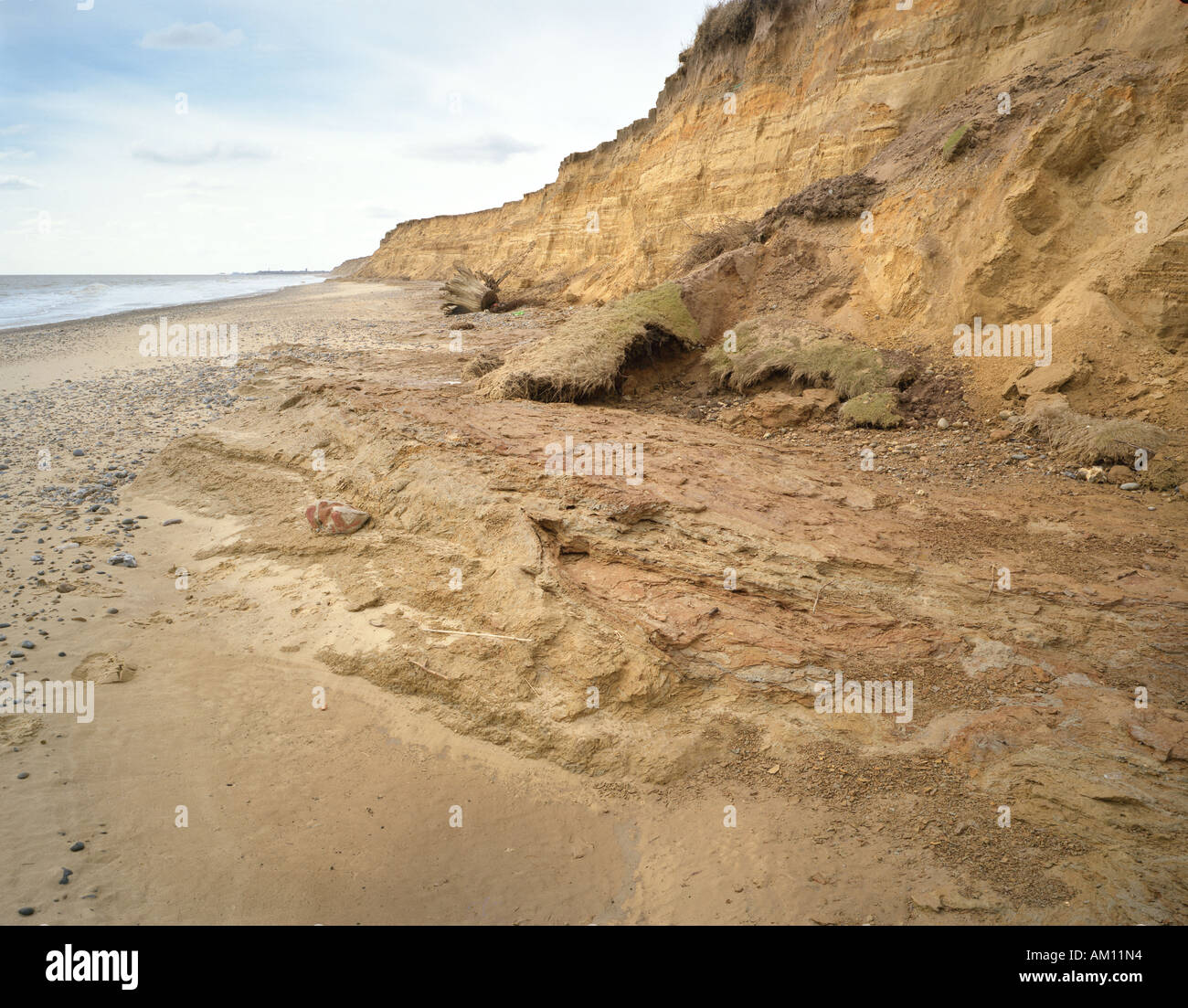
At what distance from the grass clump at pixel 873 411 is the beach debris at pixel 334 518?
16.5 feet

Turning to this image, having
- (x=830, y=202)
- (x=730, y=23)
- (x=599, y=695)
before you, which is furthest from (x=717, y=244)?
(x=730, y=23)

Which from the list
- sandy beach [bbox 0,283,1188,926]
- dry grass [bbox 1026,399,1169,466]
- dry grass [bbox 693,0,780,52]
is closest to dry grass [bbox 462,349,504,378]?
sandy beach [bbox 0,283,1188,926]

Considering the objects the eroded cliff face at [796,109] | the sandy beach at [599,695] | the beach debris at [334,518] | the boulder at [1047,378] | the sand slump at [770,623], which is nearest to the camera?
the sandy beach at [599,695]

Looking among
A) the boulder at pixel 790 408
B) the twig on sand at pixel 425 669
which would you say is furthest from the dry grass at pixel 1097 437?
the twig on sand at pixel 425 669

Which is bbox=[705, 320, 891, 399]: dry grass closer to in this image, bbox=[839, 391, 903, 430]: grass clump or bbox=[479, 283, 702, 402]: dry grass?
bbox=[839, 391, 903, 430]: grass clump

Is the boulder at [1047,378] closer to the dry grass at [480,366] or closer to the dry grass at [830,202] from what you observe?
the dry grass at [830,202]

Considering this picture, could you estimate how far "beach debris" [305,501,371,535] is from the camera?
5824mm

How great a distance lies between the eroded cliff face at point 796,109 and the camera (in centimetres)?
898

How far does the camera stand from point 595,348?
27.2 feet

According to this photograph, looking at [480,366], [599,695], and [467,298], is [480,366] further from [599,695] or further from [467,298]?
[467,298]

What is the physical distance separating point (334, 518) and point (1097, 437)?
21.7 ft

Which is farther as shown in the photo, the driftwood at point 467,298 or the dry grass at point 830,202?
the driftwood at point 467,298

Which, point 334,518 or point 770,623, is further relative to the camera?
point 334,518

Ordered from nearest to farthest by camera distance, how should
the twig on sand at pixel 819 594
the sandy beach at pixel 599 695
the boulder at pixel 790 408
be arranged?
the sandy beach at pixel 599 695 → the twig on sand at pixel 819 594 → the boulder at pixel 790 408
